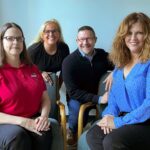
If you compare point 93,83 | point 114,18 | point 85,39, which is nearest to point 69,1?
point 114,18

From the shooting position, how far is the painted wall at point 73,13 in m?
3.46

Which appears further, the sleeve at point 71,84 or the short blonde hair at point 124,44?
the sleeve at point 71,84

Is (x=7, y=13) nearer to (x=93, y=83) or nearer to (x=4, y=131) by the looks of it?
(x=93, y=83)

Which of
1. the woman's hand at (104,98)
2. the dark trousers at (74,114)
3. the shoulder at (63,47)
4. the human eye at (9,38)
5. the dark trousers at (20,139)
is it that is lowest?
the dark trousers at (74,114)

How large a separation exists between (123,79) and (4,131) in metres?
0.90

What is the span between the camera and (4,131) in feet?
6.42

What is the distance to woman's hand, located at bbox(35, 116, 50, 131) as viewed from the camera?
6.85ft

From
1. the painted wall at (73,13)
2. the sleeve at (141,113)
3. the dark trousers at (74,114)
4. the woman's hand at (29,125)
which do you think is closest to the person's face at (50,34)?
the painted wall at (73,13)

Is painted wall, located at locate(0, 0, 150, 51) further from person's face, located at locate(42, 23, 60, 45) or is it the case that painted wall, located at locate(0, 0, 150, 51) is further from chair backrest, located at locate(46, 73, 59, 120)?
chair backrest, located at locate(46, 73, 59, 120)

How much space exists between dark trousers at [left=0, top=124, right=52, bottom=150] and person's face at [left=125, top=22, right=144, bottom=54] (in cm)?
87

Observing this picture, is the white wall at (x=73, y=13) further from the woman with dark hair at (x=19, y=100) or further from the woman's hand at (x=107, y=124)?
the woman's hand at (x=107, y=124)

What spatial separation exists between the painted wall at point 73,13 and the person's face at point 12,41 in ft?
4.49

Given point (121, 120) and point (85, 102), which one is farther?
point (85, 102)

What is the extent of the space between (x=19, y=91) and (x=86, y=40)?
913mm
